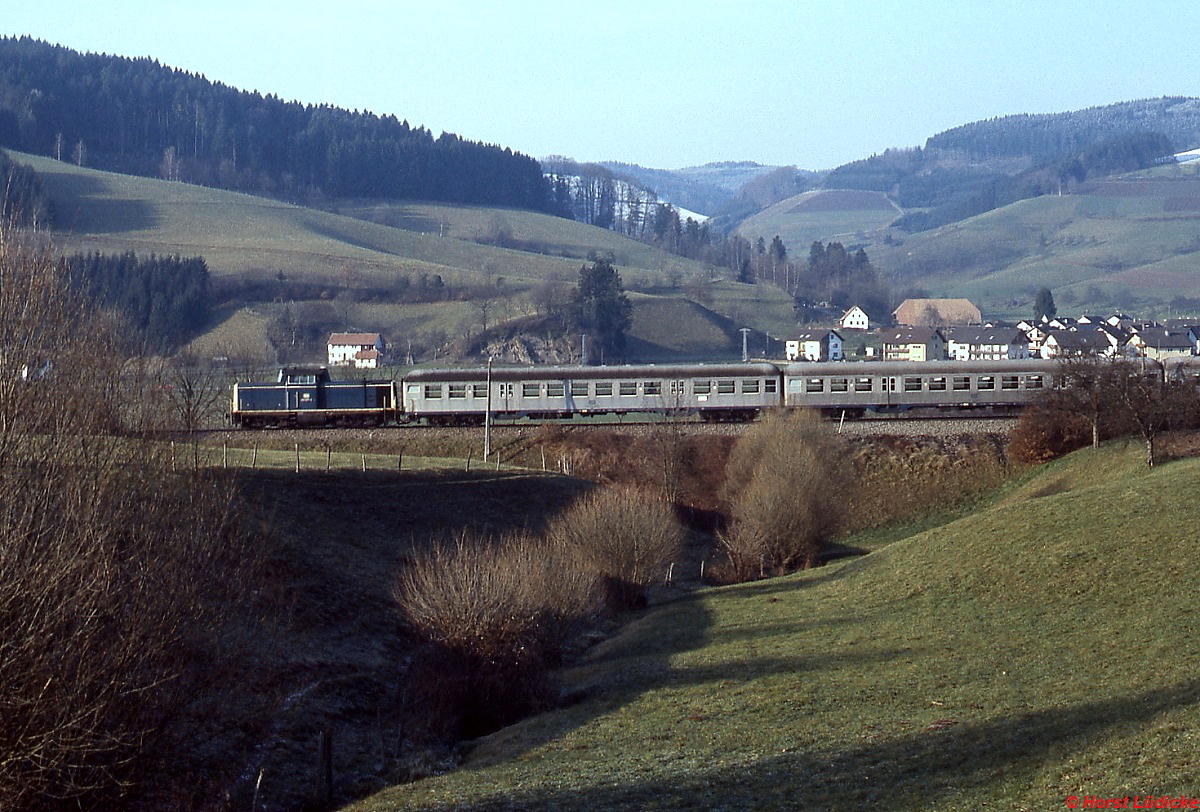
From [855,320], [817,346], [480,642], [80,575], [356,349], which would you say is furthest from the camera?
[855,320]

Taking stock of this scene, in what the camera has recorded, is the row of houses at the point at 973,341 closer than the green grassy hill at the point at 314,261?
Yes

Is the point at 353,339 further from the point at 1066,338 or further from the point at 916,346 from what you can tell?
the point at 1066,338

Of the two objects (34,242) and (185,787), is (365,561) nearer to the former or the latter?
(185,787)

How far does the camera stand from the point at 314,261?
159 metres

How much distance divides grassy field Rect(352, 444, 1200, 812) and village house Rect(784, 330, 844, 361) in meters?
94.5

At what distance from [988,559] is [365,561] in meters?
18.7

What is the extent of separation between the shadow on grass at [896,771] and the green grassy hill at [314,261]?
9675cm

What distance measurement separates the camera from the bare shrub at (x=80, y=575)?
14.0m

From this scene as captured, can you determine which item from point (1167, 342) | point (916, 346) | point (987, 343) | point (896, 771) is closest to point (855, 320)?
point (916, 346)

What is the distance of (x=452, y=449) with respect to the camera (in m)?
62.2

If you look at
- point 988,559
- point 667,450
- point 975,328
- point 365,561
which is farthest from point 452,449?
point 975,328

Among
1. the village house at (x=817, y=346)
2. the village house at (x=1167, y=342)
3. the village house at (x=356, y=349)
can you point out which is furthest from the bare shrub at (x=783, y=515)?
the village house at (x=817, y=346)

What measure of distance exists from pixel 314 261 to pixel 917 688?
5732 inches

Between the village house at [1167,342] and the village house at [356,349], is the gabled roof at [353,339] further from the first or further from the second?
the village house at [1167,342]
